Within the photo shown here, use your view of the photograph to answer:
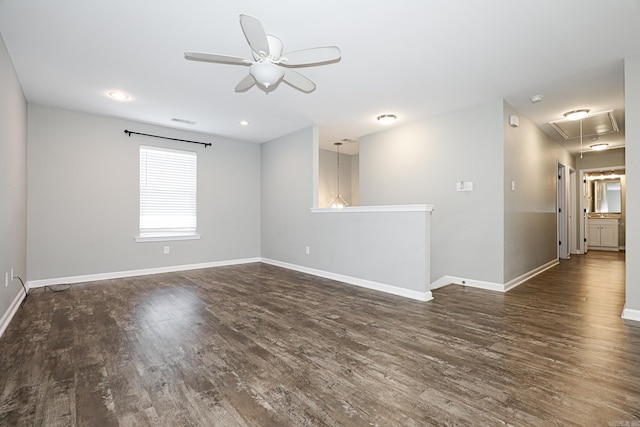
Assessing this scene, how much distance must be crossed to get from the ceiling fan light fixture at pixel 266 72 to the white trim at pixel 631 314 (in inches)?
151

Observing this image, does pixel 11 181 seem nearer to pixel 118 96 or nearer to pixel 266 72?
pixel 118 96

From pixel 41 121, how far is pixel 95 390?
13.8 ft

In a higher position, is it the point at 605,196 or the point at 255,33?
the point at 255,33

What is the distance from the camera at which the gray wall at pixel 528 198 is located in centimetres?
409

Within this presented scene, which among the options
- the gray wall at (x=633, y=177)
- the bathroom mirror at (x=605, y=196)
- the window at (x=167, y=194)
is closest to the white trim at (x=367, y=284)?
the gray wall at (x=633, y=177)

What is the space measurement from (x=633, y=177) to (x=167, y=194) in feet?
20.0

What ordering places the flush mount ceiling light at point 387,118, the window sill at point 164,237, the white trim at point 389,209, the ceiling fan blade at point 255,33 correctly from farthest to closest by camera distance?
1. the window sill at point 164,237
2. the flush mount ceiling light at point 387,118
3. the white trim at point 389,209
4. the ceiling fan blade at point 255,33

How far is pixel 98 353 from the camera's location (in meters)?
2.18

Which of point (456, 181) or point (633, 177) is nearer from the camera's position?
point (633, 177)

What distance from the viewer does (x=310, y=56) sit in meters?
2.40

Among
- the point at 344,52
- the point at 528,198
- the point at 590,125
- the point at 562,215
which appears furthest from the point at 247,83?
the point at 562,215

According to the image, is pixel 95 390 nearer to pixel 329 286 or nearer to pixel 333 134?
pixel 329 286

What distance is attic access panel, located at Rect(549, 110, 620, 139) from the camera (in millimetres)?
4703

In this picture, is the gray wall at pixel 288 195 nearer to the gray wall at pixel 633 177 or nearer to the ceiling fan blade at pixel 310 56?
the ceiling fan blade at pixel 310 56
